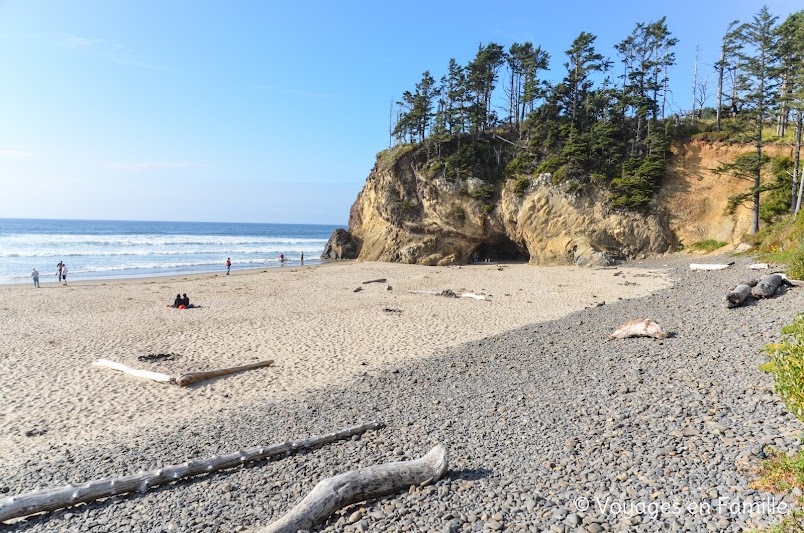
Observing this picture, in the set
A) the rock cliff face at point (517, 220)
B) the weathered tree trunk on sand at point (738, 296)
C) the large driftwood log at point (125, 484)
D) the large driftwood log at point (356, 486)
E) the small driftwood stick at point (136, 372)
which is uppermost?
the rock cliff face at point (517, 220)

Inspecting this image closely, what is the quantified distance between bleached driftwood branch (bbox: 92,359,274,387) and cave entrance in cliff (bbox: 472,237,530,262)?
3223cm

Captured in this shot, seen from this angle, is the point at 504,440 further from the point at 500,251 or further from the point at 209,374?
the point at 500,251

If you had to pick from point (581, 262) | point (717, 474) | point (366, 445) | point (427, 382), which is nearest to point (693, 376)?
point (717, 474)

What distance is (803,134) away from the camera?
30625 mm

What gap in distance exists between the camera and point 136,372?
11734mm

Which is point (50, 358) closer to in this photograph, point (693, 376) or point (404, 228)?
point (693, 376)

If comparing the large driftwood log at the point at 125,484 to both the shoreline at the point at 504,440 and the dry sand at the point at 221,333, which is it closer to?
the shoreline at the point at 504,440

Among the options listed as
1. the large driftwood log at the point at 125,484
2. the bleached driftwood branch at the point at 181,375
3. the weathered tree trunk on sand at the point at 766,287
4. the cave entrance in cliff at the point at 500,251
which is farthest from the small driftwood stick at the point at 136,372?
the cave entrance in cliff at the point at 500,251

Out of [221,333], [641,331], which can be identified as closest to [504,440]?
[641,331]

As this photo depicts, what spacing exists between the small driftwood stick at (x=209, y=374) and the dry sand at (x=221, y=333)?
0.85 ft

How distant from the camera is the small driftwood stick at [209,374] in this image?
11070 millimetres

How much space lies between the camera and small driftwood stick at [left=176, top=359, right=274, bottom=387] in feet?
36.3

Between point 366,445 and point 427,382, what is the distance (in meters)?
3.26

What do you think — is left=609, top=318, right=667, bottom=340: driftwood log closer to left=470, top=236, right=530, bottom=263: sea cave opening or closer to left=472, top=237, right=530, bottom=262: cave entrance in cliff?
left=470, top=236, right=530, bottom=263: sea cave opening
